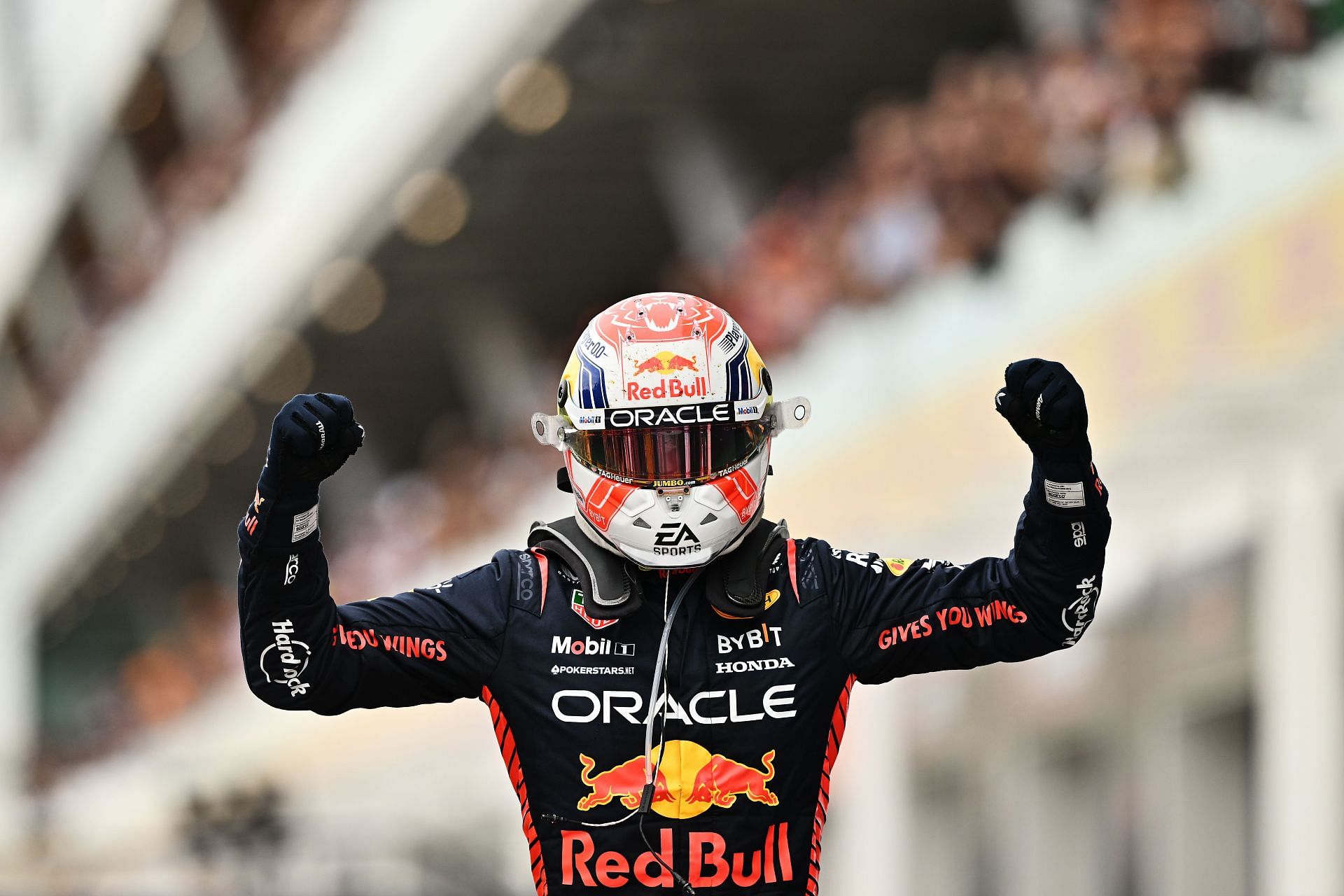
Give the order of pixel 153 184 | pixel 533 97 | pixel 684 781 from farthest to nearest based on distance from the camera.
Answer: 1. pixel 153 184
2. pixel 533 97
3. pixel 684 781

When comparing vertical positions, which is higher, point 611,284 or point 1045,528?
point 611,284

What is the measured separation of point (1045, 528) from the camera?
3822mm

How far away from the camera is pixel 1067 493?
12.4ft

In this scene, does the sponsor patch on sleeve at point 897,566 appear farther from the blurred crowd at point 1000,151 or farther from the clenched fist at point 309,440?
the blurred crowd at point 1000,151

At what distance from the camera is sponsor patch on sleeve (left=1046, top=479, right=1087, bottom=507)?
378cm

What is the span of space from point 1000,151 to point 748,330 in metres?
3.38

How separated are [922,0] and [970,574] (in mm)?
13600

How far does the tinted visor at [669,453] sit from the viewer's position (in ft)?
12.9

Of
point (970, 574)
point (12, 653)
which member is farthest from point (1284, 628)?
point (12, 653)

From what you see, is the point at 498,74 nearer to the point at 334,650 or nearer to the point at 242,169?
the point at 242,169

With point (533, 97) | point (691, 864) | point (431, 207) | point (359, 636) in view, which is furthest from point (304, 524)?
point (431, 207)

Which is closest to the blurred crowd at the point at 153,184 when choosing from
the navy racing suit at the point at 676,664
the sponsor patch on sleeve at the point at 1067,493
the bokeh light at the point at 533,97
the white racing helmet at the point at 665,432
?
the bokeh light at the point at 533,97

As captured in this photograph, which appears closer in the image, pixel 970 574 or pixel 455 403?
pixel 970 574

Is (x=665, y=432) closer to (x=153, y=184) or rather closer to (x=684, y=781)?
(x=684, y=781)
